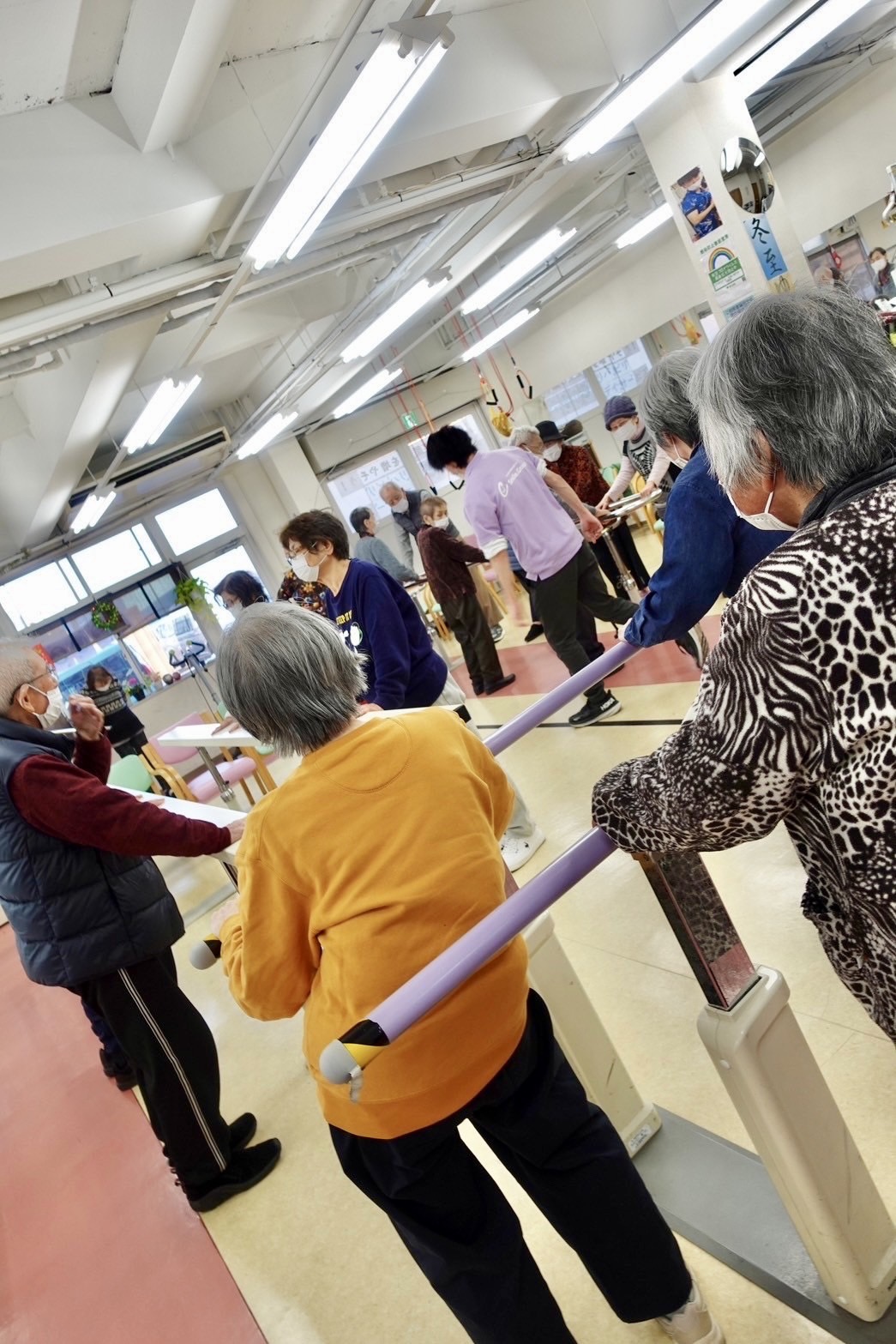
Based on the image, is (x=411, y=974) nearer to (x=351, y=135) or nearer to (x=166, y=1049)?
(x=166, y=1049)

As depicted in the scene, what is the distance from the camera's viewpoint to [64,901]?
7.80ft

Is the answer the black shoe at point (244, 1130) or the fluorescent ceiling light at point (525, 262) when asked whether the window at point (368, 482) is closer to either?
the fluorescent ceiling light at point (525, 262)

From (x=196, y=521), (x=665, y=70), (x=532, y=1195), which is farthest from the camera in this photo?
(x=196, y=521)

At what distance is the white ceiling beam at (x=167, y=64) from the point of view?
3.41 metres

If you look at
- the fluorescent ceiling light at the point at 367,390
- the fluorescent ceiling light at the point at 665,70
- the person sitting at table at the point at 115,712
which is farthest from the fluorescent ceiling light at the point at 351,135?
the fluorescent ceiling light at the point at 367,390

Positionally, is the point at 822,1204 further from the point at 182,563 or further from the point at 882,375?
the point at 182,563

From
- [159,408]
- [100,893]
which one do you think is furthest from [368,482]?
[100,893]

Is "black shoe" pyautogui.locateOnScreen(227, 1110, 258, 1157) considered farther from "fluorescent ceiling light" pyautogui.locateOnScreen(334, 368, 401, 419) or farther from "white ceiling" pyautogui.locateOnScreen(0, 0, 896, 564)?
"fluorescent ceiling light" pyautogui.locateOnScreen(334, 368, 401, 419)

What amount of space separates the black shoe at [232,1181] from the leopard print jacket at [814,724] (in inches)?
92.4

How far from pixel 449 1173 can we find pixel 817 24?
273 inches

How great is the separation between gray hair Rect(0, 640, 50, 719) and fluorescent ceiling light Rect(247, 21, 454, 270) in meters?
2.44

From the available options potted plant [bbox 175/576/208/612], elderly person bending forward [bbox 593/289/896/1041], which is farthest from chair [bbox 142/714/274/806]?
potted plant [bbox 175/576/208/612]

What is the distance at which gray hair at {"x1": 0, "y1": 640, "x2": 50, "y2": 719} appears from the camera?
91.6 inches

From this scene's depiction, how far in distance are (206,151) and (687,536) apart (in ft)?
12.5
